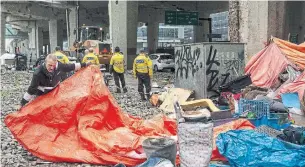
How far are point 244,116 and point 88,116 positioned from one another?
2.81 metres

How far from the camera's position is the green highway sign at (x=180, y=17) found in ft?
102

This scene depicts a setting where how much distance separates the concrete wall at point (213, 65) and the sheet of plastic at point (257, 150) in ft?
16.7

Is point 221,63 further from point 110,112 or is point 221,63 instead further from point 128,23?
point 128,23

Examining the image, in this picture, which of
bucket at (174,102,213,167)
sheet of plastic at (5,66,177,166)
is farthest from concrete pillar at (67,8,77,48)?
bucket at (174,102,213,167)

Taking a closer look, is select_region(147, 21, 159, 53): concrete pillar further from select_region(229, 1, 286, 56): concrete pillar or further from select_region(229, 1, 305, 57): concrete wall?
select_region(229, 1, 286, 56): concrete pillar

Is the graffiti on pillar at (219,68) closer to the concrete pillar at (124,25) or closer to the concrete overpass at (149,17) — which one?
the concrete overpass at (149,17)

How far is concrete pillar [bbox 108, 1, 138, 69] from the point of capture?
28.9 meters

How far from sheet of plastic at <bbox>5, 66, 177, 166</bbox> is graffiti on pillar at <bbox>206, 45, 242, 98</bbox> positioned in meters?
3.79

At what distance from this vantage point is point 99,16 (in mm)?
48625

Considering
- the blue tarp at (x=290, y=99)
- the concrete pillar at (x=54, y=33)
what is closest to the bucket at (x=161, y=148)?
the blue tarp at (x=290, y=99)

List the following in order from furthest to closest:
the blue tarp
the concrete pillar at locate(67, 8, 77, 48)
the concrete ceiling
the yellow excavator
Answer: the concrete ceiling, the concrete pillar at locate(67, 8, 77, 48), the yellow excavator, the blue tarp

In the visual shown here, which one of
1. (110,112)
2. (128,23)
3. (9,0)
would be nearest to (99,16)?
(9,0)

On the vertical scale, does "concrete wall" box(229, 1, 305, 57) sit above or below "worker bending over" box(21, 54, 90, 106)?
above

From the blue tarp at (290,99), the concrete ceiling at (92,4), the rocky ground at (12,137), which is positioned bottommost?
the rocky ground at (12,137)
